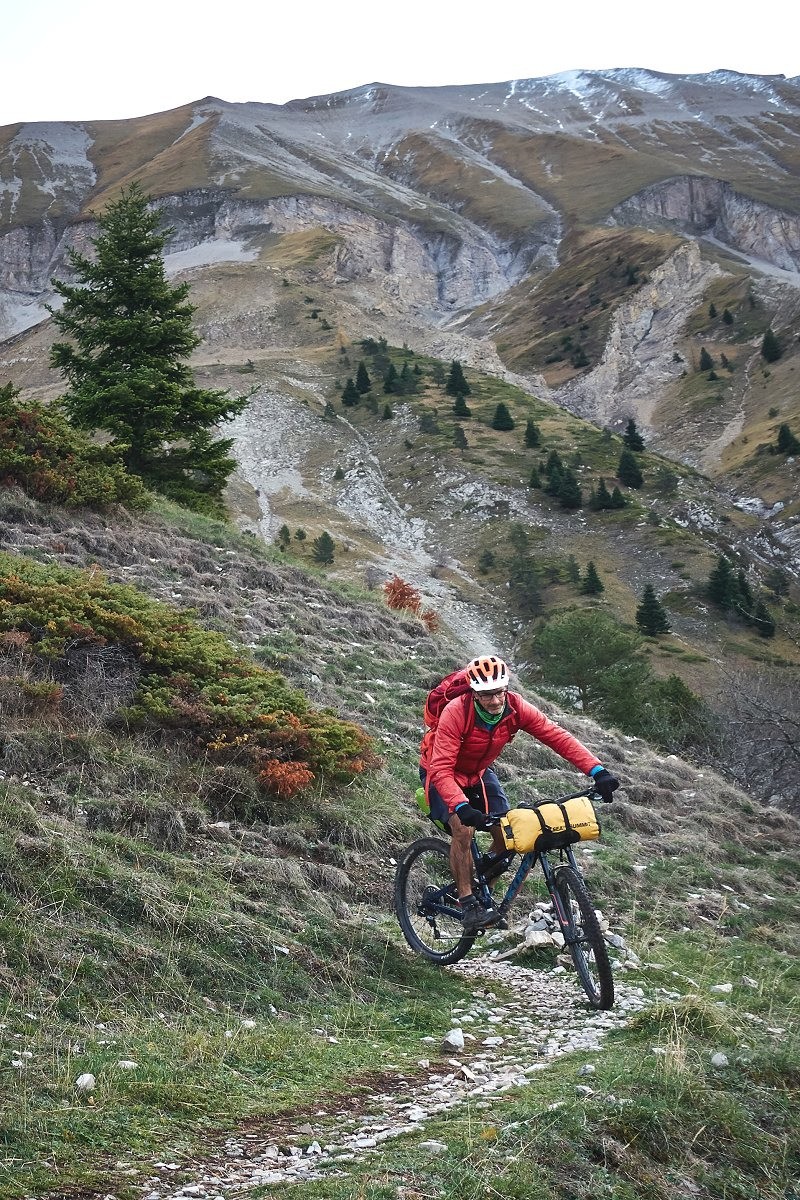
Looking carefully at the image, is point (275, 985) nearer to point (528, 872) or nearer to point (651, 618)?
point (528, 872)

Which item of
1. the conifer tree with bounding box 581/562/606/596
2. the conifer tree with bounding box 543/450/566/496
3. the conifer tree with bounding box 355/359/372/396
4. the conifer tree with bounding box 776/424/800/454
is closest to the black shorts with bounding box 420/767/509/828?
the conifer tree with bounding box 581/562/606/596

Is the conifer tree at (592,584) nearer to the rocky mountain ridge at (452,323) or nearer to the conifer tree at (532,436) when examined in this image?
the rocky mountain ridge at (452,323)

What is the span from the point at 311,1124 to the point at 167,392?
1893 cm

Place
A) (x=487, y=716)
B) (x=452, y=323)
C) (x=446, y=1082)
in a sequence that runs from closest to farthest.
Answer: (x=446, y=1082)
(x=487, y=716)
(x=452, y=323)

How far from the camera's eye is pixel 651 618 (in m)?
52.3

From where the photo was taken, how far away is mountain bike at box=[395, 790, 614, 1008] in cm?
588

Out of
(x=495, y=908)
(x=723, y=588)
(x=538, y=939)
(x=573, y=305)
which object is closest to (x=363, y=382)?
(x=723, y=588)

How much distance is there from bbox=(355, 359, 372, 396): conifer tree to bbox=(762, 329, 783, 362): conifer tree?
1808 inches

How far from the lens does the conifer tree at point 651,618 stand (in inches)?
2039

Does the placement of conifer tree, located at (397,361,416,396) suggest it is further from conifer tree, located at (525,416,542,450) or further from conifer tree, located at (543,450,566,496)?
conifer tree, located at (543,450,566,496)

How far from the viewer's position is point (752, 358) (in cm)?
10469

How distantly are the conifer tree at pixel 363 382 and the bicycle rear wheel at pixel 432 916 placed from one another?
83.3m

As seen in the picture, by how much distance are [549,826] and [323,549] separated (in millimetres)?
48393

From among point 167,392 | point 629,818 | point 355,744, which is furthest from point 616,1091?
point 167,392
